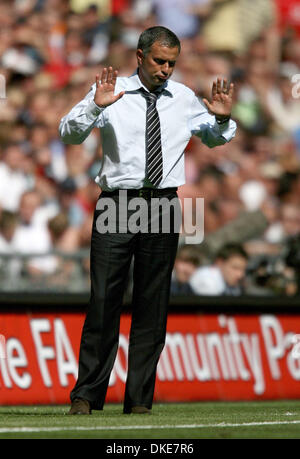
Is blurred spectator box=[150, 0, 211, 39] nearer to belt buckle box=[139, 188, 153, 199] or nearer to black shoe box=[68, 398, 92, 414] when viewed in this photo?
belt buckle box=[139, 188, 153, 199]

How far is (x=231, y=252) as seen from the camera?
10320 millimetres

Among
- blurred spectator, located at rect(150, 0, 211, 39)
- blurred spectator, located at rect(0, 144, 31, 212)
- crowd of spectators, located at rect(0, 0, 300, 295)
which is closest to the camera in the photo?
crowd of spectators, located at rect(0, 0, 300, 295)

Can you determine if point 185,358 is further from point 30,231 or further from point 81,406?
point 81,406

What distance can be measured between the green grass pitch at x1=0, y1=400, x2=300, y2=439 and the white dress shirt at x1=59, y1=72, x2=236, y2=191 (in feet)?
4.51

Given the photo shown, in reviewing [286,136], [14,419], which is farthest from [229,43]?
[14,419]

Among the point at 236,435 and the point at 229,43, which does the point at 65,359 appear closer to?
the point at 236,435

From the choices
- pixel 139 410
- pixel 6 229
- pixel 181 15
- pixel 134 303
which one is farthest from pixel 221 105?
pixel 181 15

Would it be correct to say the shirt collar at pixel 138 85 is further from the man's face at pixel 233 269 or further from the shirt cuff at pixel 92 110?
the man's face at pixel 233 269

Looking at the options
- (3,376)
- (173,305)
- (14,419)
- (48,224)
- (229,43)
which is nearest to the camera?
(14,419)

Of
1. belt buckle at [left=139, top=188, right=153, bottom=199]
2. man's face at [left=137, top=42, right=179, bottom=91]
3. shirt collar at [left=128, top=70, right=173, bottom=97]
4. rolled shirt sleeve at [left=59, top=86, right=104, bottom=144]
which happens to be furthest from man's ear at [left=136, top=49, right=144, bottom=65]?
belt buckle at [left=139, top=188, right=153, bottom=199]

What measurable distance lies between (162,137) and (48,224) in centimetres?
491

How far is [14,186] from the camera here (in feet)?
39.1

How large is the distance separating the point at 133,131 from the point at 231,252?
12.9 ft

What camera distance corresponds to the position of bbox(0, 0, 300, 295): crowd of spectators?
34.5 feet
